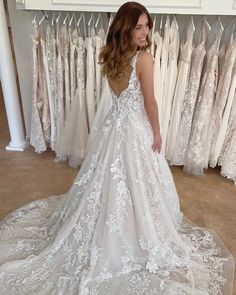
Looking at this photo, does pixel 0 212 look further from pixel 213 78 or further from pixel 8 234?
pixel 213 78

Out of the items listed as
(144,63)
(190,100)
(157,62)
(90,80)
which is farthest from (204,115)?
(144,63)

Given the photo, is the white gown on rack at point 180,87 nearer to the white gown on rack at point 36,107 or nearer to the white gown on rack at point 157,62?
the white gown on rack at point 157,62

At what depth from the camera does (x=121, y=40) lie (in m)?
1.30

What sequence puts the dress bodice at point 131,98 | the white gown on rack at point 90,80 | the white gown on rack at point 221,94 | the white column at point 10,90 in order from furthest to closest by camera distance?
the white column at point 10,90, the white gown on rack at point 90,80, the white gown on rack at point 221,94, the dress bodice at point 131,98

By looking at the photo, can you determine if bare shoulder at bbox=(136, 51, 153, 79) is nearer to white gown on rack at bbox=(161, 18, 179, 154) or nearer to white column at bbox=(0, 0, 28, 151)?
white gown on rack at bbox=(161, 18, 179, 154)

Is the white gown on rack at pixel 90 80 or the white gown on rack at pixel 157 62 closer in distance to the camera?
the white gown on rack at pixel 157 62

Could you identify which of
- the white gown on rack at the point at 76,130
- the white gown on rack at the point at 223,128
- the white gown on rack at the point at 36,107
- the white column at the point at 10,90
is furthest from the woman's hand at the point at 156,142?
the white column at the point at 10,90

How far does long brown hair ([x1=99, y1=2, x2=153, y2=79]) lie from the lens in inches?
50.1

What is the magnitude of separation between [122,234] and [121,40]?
0.87 metres

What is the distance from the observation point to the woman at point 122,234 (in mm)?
1466

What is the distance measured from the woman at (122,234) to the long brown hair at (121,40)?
13 millimetres

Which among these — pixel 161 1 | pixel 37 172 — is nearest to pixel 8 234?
pixel 37 172

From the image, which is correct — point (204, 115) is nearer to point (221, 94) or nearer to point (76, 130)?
point (221, 94)

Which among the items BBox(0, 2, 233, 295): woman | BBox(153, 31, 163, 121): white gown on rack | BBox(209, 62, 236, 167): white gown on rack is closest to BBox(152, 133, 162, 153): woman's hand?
BBox(0, 2, 233, 295): woman
